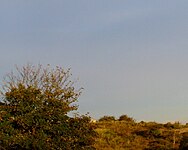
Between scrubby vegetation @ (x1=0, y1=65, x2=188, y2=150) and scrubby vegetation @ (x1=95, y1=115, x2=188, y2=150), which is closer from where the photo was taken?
scrubby vegetation @ (x1=0, y1=65, x2=188, y2=150)

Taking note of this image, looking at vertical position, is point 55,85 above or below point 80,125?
above

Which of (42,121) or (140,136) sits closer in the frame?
(42,121)

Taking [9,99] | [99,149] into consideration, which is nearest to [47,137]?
[9,99]

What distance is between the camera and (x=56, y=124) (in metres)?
24.8

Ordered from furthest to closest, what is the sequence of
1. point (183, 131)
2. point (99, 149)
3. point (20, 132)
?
1. point (183, 131)
2. point (99, 149)
3. point (20, 132)

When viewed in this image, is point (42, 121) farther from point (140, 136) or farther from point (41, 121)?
point (140, 136)

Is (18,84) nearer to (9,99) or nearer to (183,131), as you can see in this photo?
(9,99)

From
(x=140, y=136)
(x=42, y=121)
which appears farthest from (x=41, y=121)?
(x=140, y=136)

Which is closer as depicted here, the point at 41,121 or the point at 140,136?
the point at 41,121

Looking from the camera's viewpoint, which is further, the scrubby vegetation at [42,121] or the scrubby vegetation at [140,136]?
the scrubby vegetation at [140,136]

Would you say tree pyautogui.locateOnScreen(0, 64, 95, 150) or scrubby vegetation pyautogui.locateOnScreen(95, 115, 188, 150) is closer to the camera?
tree pyautogui.locateOnScreen(0, 64, 95, 150)

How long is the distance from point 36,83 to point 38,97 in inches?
77.7

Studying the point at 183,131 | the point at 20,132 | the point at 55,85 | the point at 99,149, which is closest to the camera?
the point at 20,132

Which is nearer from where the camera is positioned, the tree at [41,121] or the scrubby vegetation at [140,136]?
the tree at [41,121]
